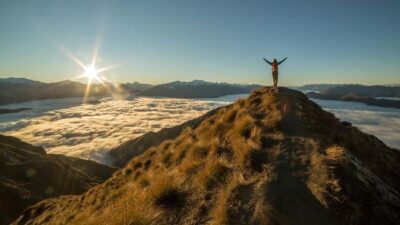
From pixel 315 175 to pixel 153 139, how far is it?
8866 centimetres

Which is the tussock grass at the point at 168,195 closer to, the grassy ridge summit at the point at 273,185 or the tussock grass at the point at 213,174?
the grassy ridge summit at the point at 273,185

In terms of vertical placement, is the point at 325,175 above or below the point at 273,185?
above

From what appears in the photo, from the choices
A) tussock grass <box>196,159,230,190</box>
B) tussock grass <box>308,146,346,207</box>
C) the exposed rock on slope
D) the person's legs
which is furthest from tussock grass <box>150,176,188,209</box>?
the exposed rock on slope

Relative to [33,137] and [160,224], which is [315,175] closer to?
[160,224]

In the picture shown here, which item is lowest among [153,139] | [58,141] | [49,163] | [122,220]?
[58,141]

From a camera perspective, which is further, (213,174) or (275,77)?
(275,77)

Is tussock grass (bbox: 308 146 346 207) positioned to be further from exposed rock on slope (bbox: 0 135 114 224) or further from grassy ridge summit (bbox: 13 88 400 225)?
exposed rock on slope (bbox: 0 135 114 224)

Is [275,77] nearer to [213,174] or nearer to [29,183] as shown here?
[213,174]

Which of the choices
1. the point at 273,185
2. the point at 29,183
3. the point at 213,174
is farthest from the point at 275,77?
the point at 29,183

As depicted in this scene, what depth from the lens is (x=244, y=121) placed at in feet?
35.7

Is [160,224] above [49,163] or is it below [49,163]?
above

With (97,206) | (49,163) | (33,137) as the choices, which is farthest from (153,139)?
(33,137)

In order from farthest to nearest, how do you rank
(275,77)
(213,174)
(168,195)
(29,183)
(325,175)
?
(29,183) < (275,77) < (213,174) < (168,195) < (325,175)

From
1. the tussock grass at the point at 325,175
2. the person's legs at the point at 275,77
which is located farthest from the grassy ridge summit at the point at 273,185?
the person's legs at the point at 275,77
